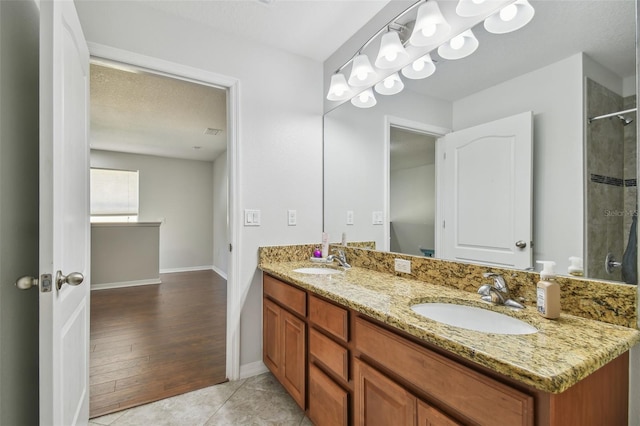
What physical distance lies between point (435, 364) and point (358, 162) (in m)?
1.61

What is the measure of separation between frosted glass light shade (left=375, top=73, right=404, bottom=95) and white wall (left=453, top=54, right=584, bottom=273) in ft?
2.36

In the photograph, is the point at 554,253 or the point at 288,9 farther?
the point at 288,9

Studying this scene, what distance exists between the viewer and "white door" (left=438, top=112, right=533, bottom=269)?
1196 mm

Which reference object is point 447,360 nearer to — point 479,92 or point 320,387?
point 320,387

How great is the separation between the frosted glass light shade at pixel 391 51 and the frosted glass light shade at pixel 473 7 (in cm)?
38

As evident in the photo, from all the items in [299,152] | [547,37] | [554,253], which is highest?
[547,37]

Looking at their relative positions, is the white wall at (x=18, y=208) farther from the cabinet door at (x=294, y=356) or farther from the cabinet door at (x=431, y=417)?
the cabinet door at (x=431, y=417)

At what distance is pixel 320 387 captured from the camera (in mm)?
1434

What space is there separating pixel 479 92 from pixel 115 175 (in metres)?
6.61

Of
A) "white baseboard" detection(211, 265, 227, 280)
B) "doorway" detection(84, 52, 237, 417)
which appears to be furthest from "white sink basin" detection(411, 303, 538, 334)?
"white baseboard" detection(211, 265, 227, 280)

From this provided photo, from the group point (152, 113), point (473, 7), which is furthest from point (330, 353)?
point (152, 113)

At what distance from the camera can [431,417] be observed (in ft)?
2.82

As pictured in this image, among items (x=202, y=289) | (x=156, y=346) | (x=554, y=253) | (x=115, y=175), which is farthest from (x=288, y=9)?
(x=115, y=175)

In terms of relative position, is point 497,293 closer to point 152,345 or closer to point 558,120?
point 558,120
